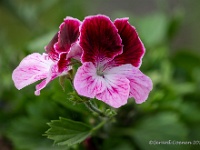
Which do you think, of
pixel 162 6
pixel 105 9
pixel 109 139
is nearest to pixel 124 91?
pixel 109 139

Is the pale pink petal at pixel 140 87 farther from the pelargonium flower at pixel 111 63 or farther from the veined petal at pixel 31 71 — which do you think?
the veined petal at pixel 31 71

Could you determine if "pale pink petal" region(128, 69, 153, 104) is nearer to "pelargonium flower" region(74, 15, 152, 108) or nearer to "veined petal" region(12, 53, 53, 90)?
"pelargonium flower" region(74, 15, 152, 108)

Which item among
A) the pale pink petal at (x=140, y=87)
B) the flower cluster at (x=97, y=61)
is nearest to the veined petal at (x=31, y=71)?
the flower cluster at (x=97, y=61)

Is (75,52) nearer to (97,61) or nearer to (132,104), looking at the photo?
(97,61)

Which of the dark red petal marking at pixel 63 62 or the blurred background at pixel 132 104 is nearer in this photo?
the dark red petal marking at pixel 63 62

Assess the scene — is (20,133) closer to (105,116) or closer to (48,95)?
(48,95)

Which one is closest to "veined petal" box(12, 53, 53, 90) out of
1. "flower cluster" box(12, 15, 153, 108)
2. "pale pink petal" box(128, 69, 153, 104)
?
"flower cluster" box(12, 15, 153, 108)
